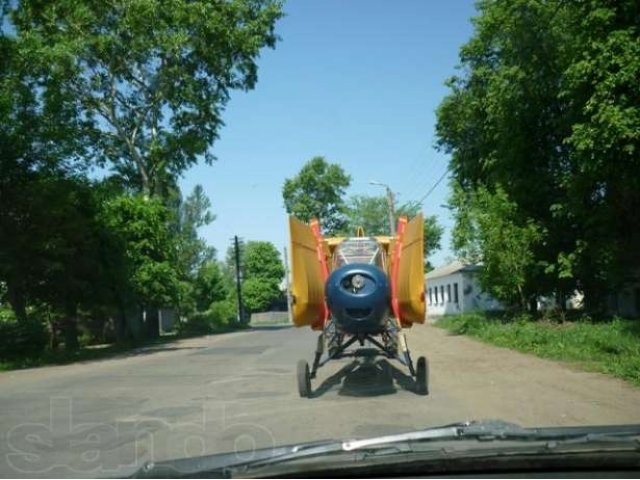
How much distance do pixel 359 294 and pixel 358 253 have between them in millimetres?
1628

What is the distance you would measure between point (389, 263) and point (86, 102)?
1026 inches

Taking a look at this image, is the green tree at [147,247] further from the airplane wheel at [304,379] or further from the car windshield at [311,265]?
the airplane wheel at [304,379]

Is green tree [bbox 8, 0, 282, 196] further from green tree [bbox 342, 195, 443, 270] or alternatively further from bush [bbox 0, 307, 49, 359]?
Answer: green tree [bbox 342, 195, 443, 270]

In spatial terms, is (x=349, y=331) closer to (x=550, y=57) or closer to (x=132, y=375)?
(x=132, y=375)

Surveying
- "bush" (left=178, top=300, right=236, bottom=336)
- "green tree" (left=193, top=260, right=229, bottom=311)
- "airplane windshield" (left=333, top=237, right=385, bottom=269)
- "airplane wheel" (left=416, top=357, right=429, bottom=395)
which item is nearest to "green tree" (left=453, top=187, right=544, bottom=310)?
"airplane windshield" (left=333, top=237, right=385, bottom=269)

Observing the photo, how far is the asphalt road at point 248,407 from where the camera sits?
7.66 meters

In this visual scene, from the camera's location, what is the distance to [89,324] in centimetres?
3828

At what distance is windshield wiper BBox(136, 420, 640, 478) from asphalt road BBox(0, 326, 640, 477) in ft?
9.82

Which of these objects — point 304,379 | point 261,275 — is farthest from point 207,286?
point 304,379

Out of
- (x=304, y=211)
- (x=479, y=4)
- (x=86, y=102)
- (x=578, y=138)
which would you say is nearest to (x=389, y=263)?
(x=578, y=138)

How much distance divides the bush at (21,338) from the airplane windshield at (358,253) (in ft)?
44.8

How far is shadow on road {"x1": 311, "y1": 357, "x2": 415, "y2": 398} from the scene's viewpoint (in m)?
12.0

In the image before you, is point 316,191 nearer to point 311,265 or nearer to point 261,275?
point 261,275

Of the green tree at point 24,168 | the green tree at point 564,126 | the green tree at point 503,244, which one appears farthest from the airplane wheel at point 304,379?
the green tree at point 503,244
